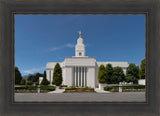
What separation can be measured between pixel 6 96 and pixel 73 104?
1.16 m

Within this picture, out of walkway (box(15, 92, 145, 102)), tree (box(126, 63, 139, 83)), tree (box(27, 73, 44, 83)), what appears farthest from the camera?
tree (box(27, 73, 44, 83))

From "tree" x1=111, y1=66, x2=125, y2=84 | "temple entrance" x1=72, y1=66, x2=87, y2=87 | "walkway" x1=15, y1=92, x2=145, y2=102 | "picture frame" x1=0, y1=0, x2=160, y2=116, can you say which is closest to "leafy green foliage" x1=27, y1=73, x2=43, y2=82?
"temple entrance" x1=72, y1=66, x2=87, y2=87

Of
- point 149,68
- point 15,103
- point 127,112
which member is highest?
point 149,68

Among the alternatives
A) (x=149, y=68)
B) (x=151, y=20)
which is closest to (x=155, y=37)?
(x=151, y=20)

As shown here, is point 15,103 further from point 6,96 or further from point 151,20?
point 151,20

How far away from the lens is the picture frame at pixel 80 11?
223 centimetres

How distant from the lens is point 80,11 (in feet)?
7.46

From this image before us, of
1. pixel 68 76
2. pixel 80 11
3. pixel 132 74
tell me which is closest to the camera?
pixel 80 11

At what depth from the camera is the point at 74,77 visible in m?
20.8

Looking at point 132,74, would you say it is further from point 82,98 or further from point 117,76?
point 82,98

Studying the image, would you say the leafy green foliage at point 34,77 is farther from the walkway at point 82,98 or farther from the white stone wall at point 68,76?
the walkway at point 82,98

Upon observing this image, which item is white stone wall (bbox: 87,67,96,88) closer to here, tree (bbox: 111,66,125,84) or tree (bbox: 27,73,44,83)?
tree (bbox: 111,66,125,84)

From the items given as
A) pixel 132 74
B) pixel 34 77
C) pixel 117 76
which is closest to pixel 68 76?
pixel 117 76

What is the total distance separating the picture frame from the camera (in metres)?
2.23
